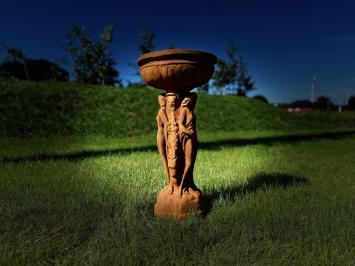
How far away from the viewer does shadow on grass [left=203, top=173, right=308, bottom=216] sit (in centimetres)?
541

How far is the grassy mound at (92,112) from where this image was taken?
52.2ft

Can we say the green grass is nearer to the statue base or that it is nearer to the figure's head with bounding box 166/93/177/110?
the statue base

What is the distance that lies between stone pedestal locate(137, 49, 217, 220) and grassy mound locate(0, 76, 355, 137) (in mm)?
11301

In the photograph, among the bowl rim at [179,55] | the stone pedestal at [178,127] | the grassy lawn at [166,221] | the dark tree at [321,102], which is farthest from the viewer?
the dark tree at [321,102]

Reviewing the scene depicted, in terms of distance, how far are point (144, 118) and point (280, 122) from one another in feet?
31.2

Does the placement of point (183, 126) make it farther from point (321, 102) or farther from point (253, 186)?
point (321, 102)

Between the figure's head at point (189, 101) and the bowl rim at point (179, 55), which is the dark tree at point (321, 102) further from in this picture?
the bowl rim at point (179, 55)

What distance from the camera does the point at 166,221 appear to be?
4.34 metres

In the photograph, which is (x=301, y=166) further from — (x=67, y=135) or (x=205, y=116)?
(x=205, y=116)

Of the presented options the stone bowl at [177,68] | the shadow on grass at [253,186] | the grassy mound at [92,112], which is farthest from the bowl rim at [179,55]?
the grassy mound at [92,112]

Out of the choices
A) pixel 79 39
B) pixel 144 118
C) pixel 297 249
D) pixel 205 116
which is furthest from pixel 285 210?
pixel 79 39

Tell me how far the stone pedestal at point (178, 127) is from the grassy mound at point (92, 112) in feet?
37.1

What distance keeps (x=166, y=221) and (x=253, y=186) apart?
236cm

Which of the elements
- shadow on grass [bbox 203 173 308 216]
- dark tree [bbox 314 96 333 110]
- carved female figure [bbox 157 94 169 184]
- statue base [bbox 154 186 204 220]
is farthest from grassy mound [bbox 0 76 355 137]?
dark tree [bbox 314 96 333 110]
